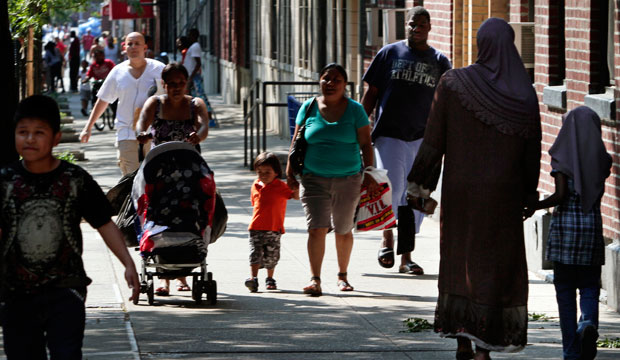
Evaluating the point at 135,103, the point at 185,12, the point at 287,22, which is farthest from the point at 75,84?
the point at 135,103

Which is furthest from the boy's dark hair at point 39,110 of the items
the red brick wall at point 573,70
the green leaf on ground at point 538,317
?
the red brick wall at point 573,70

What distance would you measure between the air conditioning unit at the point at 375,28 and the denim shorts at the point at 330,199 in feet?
26.5

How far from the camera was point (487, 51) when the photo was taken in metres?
6.90

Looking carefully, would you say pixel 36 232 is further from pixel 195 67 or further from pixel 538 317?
pixel 195 67

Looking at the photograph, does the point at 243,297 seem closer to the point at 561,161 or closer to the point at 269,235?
the point at 269,235

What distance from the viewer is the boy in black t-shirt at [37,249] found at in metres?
5.48

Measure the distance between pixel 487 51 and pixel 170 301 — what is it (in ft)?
11.6

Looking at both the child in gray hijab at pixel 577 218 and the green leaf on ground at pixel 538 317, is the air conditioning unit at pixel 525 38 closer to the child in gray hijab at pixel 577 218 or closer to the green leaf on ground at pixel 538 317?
the green leaf on ground at pixel 538 317

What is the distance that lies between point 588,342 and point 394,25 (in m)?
9.60

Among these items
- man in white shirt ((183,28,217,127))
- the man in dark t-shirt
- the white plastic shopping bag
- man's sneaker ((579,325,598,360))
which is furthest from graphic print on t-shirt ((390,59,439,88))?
man in white shirt ((183,28,217,127))

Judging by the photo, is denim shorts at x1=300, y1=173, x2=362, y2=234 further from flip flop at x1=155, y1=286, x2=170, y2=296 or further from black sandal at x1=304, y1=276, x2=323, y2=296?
flip flop at x1=155, y1=286, x2=170, y2=296

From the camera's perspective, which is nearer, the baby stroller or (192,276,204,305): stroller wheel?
the baby stroller

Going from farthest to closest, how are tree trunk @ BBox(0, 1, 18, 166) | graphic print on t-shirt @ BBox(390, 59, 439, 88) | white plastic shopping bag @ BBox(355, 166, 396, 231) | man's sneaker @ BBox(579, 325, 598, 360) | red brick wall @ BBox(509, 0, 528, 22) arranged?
red brick wall @ BBox(509, 0, 528, 22) < graphic print on t-shirt @ BBox(390, 59, 439, 88) < white plastic shopping bag @ BBox(355, 166, 396, 231) < tree trunk @ BBox(0, 1, 18, 166) < man's sneaker @ BBox(579, 325, 598, 360)

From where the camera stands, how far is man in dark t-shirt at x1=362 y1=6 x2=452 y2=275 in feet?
34.9
